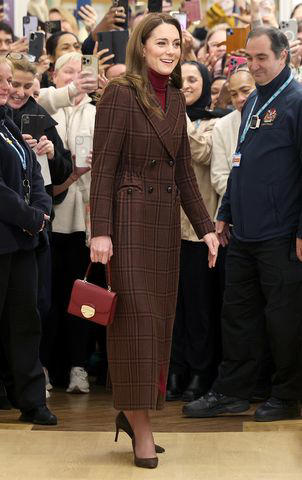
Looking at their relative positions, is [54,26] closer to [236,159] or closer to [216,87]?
[216,87]

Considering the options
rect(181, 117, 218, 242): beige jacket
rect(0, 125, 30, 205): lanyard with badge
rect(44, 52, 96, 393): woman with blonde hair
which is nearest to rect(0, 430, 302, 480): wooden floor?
rect(0, 125, 30, 205): lanyard with badge

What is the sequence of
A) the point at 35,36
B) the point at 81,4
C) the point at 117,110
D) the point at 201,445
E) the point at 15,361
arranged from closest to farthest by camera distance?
1. the point at 117,110
2. the point at 201,445
3. the point at 15,361
4. the point at 35,36
5. the point at 81,4

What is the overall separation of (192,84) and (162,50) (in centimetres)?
186

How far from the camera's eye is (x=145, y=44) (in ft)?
15.6

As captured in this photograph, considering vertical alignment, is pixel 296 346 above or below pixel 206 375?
above

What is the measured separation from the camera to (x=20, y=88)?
619cm

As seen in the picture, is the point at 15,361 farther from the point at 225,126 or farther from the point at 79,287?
the point at 225,126

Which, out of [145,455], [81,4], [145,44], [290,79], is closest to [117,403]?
[145,455]

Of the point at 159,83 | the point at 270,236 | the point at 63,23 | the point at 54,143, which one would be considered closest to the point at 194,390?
the point at 270,236

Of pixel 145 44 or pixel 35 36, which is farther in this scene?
pixel 35 36

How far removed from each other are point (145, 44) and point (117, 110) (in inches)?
12.3

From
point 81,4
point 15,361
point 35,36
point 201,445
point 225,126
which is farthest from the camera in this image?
point 81,4

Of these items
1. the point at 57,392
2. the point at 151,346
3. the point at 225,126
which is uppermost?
the point at 225,126

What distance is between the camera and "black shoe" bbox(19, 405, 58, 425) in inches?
222
